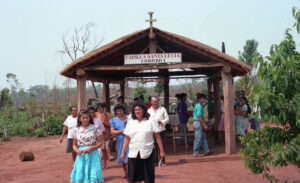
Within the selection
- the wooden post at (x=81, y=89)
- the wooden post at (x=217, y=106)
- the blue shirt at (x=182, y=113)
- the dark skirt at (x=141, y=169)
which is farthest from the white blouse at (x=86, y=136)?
the wooden post at (x=217, y=106)

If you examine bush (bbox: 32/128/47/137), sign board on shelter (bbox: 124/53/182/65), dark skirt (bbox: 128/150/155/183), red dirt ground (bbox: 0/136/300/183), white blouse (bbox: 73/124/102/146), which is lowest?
red dirt ground (bbox: 0/136/300/183)

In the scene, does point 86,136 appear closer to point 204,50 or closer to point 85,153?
point 85,153

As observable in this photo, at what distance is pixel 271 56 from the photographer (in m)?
3.31

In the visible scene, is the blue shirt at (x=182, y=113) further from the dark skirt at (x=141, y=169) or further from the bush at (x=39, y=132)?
the bush at (x=39, y=132)

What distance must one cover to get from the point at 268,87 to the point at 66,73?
21.9 feet

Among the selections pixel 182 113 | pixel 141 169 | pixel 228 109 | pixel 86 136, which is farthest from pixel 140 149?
pixel 182 113

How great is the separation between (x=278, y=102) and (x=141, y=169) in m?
2.37

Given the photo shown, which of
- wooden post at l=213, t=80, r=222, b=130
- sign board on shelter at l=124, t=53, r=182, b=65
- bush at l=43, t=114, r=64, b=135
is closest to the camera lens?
sign board on shelter at l=124, t=53, r=182, b=65

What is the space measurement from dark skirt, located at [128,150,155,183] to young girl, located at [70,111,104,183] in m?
0.82

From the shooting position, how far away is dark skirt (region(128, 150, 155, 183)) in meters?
4.56

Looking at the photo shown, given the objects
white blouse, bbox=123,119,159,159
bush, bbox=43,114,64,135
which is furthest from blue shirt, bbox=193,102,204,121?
bush, bbox=43,114,64,135

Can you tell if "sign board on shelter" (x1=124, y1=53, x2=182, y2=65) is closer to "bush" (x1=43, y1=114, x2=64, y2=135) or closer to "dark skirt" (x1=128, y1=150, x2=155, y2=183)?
"dark skirt" (x1=128, y1=150, x2=155, y2=183)

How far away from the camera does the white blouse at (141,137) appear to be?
454 centimetres

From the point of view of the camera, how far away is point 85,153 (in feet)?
16.6
